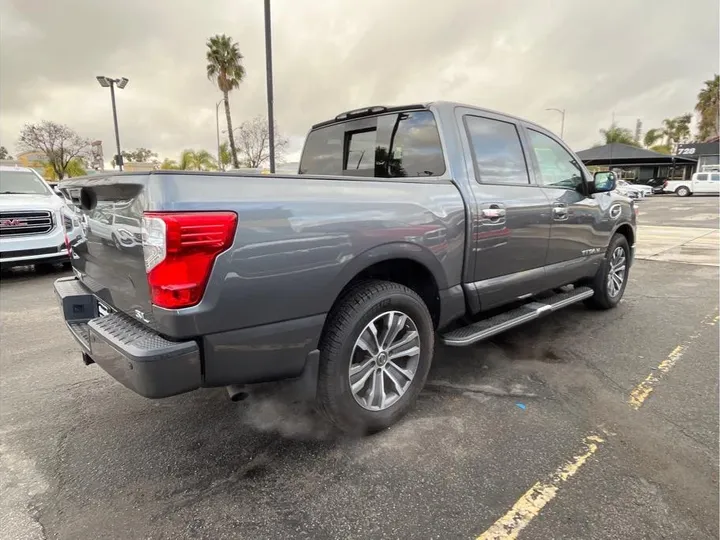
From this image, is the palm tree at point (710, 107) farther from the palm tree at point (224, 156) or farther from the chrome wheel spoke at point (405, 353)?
Answer: the chrome wheel spoke at point (405, 353)

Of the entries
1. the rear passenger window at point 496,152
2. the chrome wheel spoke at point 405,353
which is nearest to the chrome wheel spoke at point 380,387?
the chrome wheel spoke at point 405,353

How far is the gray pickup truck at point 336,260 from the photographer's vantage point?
1.88 metres

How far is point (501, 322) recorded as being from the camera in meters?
3.35

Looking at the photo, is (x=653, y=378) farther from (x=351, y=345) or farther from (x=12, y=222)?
(x=12, y=222)

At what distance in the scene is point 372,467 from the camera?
2.37m

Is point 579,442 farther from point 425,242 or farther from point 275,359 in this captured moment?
point 275,359

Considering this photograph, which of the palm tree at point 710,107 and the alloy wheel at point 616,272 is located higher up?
the palm tree at point 710,107

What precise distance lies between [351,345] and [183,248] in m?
1.00

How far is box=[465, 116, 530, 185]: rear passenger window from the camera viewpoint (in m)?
3.27

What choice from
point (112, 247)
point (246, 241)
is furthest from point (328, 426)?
point (112, 247)

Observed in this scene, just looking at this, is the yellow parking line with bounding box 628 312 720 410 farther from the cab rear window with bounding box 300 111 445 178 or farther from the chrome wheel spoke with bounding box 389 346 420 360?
the cab rear window with bounding box 300 111 445 178

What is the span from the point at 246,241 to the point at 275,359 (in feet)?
1.95

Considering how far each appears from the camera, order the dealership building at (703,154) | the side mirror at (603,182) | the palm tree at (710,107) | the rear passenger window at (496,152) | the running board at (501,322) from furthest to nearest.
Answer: the palm tree at (710,107) < the dealership building at (703,154) < the side mirror at (603,182) < the rear passenger window at (496,152) < the running board at (501,322)

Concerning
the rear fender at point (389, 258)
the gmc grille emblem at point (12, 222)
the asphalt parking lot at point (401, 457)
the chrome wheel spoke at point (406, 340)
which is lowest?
the asphalt parking lot at point (401, 457)
